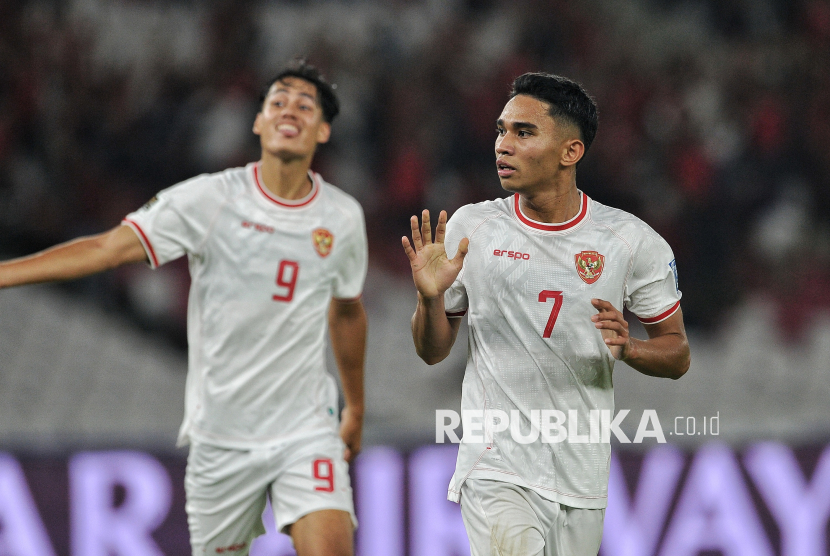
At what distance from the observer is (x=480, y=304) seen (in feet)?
12.0

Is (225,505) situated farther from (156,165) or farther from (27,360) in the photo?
(156,165)

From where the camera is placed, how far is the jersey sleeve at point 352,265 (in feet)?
13.7

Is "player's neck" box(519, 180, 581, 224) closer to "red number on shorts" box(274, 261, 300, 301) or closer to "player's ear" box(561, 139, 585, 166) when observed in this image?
"player's ear" box(561, 139, 585, 166)

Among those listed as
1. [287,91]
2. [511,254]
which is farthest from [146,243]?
[511,254]

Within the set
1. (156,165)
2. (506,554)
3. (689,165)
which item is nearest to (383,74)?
(156,165)

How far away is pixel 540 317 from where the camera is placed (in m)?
3.59

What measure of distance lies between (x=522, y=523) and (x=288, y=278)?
1.33m

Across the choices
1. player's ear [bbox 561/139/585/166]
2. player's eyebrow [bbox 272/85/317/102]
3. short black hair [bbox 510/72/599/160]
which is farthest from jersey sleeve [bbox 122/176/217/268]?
player's ear [bbox 561/139/585/166]

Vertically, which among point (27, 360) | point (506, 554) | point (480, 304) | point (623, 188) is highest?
point (623, 188)

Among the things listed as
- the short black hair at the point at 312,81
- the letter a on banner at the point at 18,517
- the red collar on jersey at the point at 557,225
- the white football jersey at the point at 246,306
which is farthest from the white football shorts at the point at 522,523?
the letter a on banner at the point at 18,517

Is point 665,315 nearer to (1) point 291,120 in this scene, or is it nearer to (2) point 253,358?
(2) point 253,358

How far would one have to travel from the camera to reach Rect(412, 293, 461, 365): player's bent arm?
3.51m

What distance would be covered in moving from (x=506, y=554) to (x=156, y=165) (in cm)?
625

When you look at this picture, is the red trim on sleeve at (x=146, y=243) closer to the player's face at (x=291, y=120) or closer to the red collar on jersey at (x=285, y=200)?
the red collar on jersey at (x=285, y=200)
